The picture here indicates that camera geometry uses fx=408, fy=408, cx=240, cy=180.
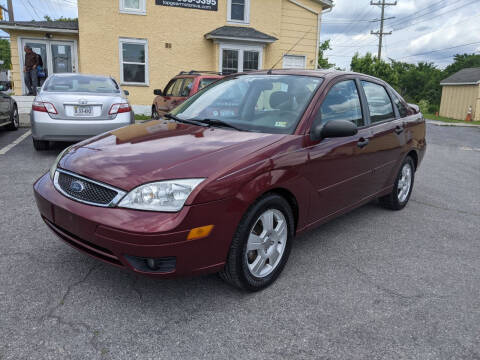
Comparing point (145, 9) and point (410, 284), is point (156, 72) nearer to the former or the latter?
point (145, 9)

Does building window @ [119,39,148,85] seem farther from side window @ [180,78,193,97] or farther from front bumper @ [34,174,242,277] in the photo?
front bumper @ [34,174,242,277]

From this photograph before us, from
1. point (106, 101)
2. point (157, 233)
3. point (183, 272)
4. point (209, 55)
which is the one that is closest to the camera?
point (157, 233)

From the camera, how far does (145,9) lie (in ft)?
49.9

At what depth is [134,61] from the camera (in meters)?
15.5

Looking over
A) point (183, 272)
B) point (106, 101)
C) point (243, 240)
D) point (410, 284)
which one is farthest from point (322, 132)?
point (106, 101)

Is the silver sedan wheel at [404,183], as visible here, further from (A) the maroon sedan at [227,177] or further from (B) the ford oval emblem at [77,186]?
(B) the ford oval emblem at [77,186]

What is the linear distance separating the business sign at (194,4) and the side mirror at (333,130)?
46.0 feet

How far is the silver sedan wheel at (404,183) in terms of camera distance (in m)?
4.99

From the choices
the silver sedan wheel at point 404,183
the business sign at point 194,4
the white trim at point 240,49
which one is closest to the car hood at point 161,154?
the silver sedan wheel at point 404,183

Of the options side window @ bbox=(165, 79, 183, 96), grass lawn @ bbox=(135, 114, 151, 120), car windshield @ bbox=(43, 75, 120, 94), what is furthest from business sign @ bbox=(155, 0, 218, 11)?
car windshield @ bbox=(43, 75, 120, 94)

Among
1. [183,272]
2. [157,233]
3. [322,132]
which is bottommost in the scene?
[183,272]

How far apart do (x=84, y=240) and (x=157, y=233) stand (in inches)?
24.7

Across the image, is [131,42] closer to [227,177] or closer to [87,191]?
[87,191]

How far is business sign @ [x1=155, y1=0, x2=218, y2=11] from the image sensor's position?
50.5ft
